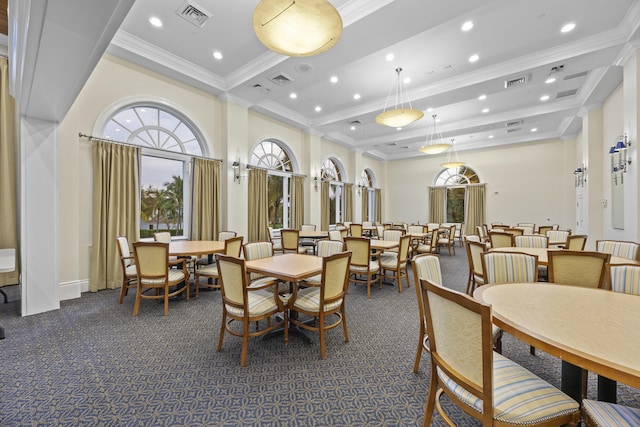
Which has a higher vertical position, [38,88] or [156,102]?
[156,102]

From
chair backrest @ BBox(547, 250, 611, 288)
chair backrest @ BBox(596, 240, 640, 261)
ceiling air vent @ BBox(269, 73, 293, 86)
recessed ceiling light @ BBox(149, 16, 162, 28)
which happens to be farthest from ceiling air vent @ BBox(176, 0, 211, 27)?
chair backrest @ BBox(596, 240, 640, 261)

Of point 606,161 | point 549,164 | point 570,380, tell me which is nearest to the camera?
point 570,380

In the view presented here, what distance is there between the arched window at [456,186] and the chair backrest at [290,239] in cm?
843

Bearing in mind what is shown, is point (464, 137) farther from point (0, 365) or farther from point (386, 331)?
point (0, 365)

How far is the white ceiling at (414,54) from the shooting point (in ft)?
12.0

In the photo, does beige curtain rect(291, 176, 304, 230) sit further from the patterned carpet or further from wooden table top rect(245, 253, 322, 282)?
the patterned carpet

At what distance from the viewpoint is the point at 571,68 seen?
192 inches

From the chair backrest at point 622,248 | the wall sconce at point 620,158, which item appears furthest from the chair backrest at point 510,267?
the wall sconce at point 620,158

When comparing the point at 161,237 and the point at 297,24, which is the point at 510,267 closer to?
the point at 297,24

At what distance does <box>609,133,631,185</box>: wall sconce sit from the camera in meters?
4.51

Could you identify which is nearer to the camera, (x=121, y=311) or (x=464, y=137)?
(x=121, y=311)

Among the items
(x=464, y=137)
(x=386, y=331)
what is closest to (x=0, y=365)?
(x=386, y=331)

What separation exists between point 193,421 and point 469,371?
5.60 ft

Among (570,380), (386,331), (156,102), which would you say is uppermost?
(156,102)
